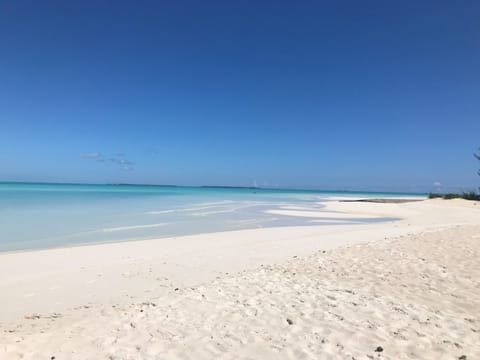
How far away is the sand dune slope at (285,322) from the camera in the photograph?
377cm

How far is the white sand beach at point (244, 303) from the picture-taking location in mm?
3855

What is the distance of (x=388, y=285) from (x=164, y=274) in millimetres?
4969

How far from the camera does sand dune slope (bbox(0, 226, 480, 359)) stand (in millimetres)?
3766

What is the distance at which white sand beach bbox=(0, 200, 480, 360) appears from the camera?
3.86 meters

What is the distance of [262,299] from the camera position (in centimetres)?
550

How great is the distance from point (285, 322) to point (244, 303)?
3.14ft

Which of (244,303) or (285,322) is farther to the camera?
(244,303)

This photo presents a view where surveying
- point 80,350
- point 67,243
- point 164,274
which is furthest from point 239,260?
point 67,243

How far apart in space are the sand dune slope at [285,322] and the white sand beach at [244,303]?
0.02m

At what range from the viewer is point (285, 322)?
4.54m

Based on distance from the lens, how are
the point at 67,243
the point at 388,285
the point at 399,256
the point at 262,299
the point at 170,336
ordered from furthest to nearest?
the point at 67,243 → the point at 399,256 → the point at 388,285 → the point at 262,299 → the point at 170,336

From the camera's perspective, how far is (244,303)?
5.30 meters

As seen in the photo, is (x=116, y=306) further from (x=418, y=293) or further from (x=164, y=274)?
(x=418, y=293)

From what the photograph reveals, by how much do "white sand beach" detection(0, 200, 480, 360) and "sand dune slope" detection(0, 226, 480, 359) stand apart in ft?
0.06
